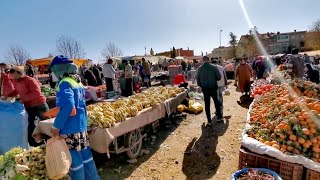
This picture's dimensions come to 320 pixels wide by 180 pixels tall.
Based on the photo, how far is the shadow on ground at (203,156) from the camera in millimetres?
4895

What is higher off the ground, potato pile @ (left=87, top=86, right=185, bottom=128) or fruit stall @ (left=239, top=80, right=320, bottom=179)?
potato pile @ (left=87, top=86, right=185, bottom=128)

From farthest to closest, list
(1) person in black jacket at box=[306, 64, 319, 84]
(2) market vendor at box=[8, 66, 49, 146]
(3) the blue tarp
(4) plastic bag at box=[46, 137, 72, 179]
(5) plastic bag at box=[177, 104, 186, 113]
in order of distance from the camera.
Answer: (1) person in black jacket at box=[306, 64, 319, 84] → (5) plastic bag at box=[177, 104, 186, 113] → (2) market vendor at box=[8, 66, 49, 146] → (3) the blue tarp → (4) plastic bag at box=[46, 137, 72, 179]

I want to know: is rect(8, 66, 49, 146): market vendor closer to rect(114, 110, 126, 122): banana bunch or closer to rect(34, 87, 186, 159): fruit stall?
rect(34, 87, 186, 159): fruit stall

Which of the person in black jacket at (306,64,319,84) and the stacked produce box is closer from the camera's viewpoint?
the person in black jacket at (306,64,319,84)

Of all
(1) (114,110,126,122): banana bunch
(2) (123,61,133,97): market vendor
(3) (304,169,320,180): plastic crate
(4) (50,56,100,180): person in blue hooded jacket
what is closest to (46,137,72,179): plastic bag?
(4) (50,56,100,180): person in blue hooded jacket

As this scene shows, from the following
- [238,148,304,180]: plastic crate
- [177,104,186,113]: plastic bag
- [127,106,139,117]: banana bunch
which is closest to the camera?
[238,148,304,180]: plastic crate

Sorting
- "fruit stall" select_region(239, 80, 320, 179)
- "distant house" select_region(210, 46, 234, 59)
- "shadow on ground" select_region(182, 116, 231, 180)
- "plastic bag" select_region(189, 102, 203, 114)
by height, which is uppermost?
"distant house" select_region(210, 46, 234, 59)

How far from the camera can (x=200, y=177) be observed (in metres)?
4.70

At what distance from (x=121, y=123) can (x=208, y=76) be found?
122 inches

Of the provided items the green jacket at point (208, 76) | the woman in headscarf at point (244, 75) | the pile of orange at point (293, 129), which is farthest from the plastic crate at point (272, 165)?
the woman in headscarf at point (244, 75)

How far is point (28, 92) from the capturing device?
538 cm

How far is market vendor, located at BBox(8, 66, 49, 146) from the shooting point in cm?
518

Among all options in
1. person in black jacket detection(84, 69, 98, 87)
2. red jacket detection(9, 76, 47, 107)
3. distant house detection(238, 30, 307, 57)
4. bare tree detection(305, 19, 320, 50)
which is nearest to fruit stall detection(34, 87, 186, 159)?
red jacket detection(9, 76, 47, 107)

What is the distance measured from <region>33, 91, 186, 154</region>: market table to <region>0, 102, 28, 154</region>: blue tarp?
1.99ft
